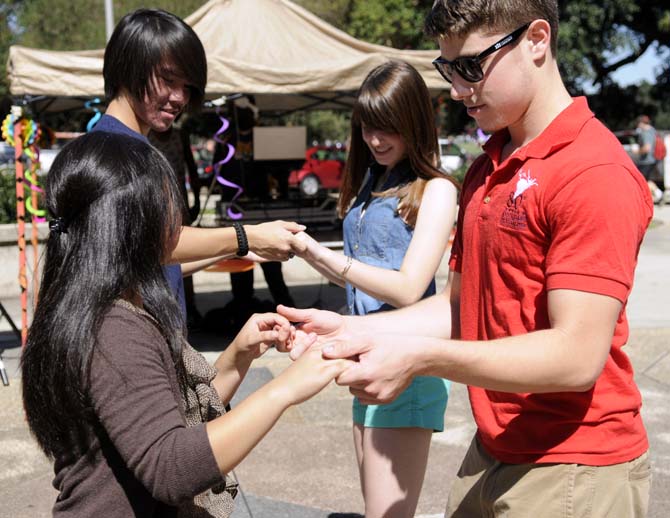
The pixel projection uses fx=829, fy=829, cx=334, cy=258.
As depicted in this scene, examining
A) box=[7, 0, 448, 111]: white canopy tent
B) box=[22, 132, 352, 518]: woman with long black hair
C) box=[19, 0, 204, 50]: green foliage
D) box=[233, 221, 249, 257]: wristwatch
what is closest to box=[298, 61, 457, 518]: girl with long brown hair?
box=[233, 221, 249, 257]: wristwatch

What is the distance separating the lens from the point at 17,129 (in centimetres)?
640

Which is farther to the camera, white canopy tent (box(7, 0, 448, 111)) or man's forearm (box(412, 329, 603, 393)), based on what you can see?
white canopy tent (box(7, 0, 448, 111))

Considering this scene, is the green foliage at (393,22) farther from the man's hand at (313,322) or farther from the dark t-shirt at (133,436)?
the dark t-shirt at (133,436)

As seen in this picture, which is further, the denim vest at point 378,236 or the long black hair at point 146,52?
the denim vest at point 378,236

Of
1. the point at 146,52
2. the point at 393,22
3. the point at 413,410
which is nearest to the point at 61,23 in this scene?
the point at 393,22

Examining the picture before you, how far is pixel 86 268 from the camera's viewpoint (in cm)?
176

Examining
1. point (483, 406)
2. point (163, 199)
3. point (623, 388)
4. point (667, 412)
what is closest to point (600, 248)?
point (623, 388)

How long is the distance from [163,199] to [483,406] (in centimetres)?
89

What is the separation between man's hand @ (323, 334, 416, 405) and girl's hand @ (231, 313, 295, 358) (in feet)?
1.51

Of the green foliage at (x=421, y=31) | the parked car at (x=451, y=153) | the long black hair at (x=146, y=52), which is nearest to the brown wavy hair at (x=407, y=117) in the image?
the long black hair at (x=146, y=52)

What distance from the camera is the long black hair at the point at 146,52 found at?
2879mm

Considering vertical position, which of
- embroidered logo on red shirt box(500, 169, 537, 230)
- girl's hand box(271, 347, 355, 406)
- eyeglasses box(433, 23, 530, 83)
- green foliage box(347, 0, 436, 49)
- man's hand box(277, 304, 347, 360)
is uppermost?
eyeglasses box(433, 23, 530, 83)

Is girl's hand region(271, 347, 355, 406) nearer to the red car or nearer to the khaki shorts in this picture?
the khaki shorts

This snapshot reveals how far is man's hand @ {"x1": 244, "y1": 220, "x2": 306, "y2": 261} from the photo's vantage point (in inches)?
119
